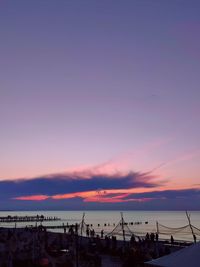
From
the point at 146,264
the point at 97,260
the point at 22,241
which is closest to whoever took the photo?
the point at 146,264

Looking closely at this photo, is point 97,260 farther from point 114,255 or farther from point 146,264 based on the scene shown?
point 146,264

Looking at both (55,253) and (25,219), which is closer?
(55,253)

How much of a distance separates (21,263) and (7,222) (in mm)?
122210

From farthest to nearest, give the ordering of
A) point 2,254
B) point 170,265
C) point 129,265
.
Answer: point 2,254
point 129,265
point 170,265

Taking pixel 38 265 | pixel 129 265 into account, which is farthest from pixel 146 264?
pixel 38 265

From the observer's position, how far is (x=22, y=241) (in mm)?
41594

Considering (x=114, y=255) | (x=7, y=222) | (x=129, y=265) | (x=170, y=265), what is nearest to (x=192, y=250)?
(x=170, y=265)

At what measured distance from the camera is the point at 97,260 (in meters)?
24.8

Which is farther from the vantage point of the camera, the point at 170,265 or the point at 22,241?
the point at 22,241

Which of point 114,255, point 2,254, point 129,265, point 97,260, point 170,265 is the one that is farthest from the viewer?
point 114,255

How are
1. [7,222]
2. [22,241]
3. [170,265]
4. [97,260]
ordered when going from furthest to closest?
[7,222]
[22,241]
[97,260]
[170,265]

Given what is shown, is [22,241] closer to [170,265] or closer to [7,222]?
[170,265]

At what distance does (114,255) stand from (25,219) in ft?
390

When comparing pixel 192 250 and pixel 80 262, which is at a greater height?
pixel 192 250
